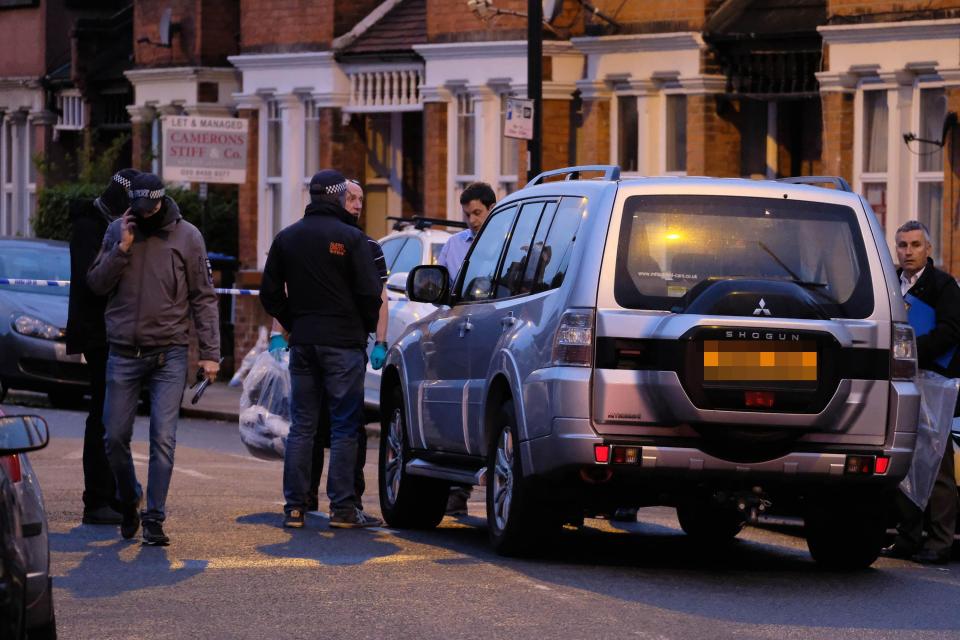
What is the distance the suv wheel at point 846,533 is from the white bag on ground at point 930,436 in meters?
0.70

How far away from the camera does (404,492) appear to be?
41.8ft

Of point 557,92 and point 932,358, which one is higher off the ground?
point 557,92

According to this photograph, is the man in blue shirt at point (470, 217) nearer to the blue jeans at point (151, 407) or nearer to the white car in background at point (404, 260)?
the blue jeans at point (151, 407)

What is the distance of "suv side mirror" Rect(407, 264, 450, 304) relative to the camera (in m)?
12.4

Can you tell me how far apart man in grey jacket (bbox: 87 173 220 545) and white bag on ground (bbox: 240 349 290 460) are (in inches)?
115

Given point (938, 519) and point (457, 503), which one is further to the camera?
point (457, 503)

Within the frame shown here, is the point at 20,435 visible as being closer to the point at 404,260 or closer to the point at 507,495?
the point at 507,495

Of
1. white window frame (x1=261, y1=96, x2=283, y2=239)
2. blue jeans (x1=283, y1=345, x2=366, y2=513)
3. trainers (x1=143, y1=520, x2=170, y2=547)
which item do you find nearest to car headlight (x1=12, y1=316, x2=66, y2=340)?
blue jeans (x1=283, y1=345, x2=366, y2=513)

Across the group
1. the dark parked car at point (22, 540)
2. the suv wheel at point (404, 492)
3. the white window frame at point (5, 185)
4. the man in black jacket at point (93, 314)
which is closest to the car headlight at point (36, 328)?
the suv wheel at point (404, 492)

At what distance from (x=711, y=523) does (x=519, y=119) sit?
9.91 m

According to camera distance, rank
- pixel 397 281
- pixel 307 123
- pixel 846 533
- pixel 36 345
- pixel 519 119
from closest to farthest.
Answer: pixel 846 533
pixel 397 281
pixel 519 119
pixel 36 345
pixel 307 123

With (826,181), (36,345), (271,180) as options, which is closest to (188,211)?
(271,180)

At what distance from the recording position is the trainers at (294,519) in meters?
12.2

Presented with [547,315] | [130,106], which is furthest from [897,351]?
[130,106]
